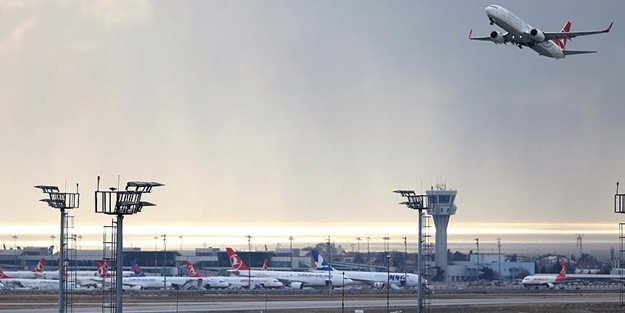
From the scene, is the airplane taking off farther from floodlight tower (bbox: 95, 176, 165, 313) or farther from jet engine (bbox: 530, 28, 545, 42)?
floodlight tower (bbox: 95, 176, 165, 313)

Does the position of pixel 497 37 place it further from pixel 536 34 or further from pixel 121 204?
pixel 121 204

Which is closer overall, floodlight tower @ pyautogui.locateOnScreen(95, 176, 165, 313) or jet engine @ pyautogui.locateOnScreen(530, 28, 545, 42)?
floodlight tower @ pyautogui.locateOnScreen(95, 176, 165, 313)

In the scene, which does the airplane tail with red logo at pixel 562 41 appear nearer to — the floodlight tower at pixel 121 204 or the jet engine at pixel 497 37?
the jet engine at pixel 497 37

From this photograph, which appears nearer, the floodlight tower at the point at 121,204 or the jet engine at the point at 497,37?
the floodlight tower at the point at 121,204

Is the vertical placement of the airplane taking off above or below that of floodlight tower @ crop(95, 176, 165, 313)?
A: above

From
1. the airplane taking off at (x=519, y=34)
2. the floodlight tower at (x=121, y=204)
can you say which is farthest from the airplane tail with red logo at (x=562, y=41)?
the floodlight tower at (x=121, y=204)

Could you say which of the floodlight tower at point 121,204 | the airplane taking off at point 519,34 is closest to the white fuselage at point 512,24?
the airplane taking off at point 519,34

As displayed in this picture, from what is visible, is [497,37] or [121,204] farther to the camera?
[497,37]

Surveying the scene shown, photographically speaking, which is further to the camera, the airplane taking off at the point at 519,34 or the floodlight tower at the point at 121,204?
the airplane taking off at the point at 519,34

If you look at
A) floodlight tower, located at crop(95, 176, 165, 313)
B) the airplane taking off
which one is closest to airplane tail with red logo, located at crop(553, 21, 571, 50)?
the airplane taking off

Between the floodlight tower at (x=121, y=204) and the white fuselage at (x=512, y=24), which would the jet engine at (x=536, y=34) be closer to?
the white fuselage at (x=512, y=24)

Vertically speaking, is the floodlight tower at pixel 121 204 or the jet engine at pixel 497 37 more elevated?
the jet engine at pixel 497 37

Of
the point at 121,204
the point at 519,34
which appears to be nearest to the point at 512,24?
the point at 519,34

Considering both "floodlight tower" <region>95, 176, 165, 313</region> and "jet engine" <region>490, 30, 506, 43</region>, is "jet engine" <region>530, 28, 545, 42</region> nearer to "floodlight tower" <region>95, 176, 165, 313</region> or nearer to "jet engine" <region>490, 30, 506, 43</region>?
"jet engine" <region>490, 30, 506, 43</region>
